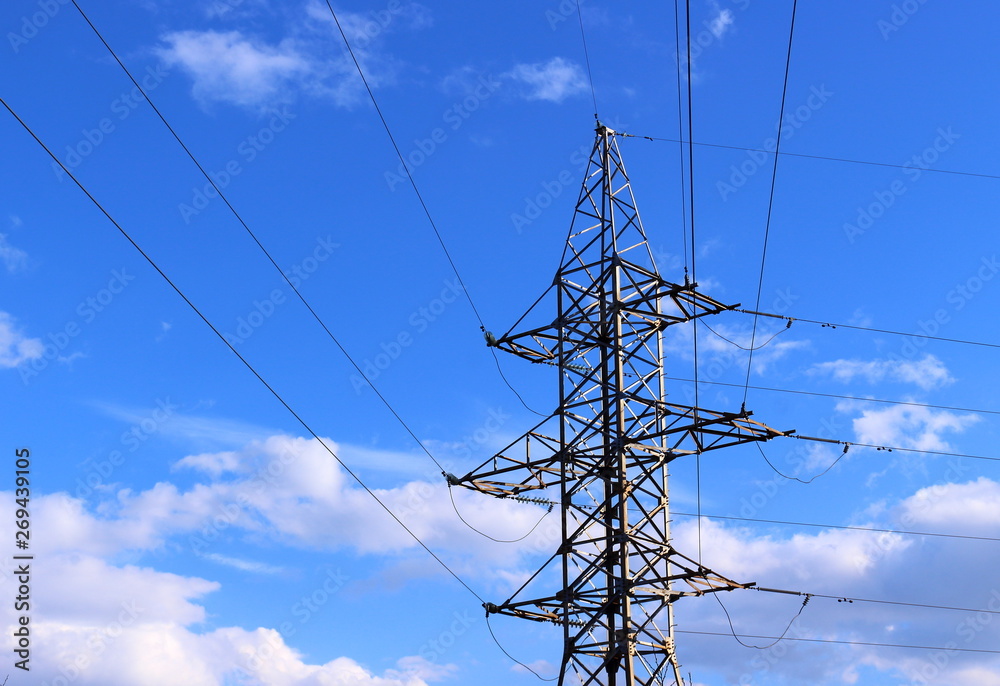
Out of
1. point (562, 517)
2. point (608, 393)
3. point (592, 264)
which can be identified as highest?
point (592, 264)

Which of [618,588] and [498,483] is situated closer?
[618,588]

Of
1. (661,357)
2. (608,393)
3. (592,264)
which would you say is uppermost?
(592,264)

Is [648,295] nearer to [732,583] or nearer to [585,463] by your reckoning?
[585,463]

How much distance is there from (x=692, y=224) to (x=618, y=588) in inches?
370

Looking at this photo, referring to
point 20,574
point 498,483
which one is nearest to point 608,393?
point 498,483

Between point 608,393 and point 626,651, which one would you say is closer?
point 626,651

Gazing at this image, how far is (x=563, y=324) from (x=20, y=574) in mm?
16673

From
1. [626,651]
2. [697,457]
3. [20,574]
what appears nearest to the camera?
[626,651]

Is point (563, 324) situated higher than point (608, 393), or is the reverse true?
point (563, 324)

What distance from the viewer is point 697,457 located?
26891 millimetres

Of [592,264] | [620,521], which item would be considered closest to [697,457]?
[620,521]

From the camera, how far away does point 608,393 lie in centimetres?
2745

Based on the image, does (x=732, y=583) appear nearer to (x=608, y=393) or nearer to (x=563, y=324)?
(x=608, y=393)

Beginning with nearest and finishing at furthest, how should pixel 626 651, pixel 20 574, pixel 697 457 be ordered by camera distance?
1. pixel 626 651
2. pixel 697 457
3. pixel 20 574
